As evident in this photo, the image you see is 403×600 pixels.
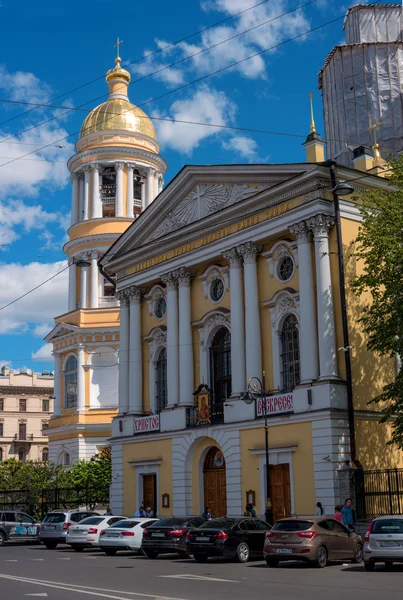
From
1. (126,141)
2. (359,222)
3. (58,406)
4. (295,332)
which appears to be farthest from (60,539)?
(126,141)

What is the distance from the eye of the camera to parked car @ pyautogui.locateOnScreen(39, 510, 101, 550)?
101 ft

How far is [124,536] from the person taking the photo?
25844mm

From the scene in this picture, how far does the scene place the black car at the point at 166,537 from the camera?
78.5 feet

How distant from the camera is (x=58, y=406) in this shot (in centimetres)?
5697

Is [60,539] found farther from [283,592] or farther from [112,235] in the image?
[112,235]

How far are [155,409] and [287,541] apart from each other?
18753 millimetres

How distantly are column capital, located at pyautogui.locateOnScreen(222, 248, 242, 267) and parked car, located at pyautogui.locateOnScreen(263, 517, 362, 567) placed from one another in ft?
48.3

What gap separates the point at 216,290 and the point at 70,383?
2336cm

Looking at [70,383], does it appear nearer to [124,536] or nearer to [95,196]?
[95,196]

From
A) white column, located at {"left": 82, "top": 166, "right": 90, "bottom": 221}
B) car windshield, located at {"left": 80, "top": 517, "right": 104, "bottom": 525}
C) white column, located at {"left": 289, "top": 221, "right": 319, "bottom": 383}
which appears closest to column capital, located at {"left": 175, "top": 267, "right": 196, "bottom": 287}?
white column, located at {"left": 289, "top": 221, "right": 319, "bottom": 383}

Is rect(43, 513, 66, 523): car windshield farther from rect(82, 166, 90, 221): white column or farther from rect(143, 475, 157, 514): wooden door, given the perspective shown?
rect(82, 166, 90, 221): white column

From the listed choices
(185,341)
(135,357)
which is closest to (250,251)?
(185,341)

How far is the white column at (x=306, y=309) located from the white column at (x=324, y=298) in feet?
0.87

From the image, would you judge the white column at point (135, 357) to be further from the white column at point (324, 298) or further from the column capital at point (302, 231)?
the white column at point (324, 298)
